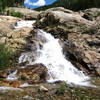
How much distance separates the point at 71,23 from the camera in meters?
38.3

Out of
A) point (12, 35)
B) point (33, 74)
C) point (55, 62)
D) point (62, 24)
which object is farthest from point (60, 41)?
point (33, 74)

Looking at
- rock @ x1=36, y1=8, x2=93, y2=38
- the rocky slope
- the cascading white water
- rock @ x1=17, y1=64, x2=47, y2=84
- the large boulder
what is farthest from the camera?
rock @ x1=36, y1=8, x2=93, y2=38

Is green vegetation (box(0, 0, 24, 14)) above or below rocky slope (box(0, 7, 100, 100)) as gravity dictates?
above

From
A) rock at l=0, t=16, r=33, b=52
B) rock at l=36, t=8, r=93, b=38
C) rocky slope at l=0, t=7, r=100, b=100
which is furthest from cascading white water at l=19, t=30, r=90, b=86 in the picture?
rock at l=0, t=16, r=33, b=52

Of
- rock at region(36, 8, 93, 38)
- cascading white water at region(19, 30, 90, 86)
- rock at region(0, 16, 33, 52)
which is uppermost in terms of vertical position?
rock at region(36, 8, 93, 38)

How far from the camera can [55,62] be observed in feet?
103

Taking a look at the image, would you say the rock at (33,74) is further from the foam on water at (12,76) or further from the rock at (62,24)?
the rock at (62,24)

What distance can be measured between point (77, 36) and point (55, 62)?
18.1ft

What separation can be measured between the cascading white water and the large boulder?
0.79m

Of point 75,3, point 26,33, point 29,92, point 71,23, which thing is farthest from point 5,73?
point 75,3

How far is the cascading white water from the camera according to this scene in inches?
1072

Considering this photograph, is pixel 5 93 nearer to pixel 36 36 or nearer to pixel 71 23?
pixel 36 36

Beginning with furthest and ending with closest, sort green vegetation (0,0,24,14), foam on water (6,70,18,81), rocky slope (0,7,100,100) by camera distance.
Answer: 1. green vegetation (0,0,24,14)
2. foam on water (6,70,18,81)
3. rocky slope (0,7,100,100)

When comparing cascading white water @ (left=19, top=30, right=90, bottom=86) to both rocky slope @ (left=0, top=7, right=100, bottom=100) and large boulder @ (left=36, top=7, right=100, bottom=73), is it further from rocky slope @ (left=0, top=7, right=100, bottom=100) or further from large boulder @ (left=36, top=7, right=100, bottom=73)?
large boulder @ (left=36, top=7, right=100, bottom=73)
